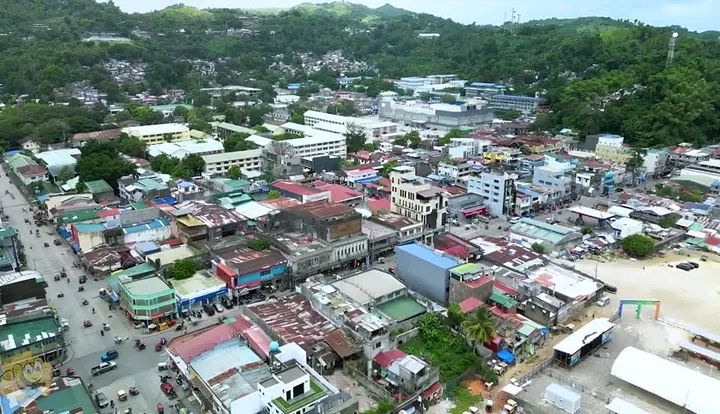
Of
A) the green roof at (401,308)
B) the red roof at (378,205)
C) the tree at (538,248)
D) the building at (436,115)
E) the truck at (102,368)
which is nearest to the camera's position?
the truck at (102,368)

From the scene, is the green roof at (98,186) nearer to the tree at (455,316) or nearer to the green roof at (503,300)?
the tree at (455,316)

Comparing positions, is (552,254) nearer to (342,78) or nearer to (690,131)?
(690,131)

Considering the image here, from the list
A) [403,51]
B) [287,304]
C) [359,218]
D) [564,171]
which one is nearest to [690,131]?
[564,171]

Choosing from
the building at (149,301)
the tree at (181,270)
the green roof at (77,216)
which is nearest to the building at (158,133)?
the green roof at (77,216)

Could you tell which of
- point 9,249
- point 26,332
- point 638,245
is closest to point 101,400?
point 26,332

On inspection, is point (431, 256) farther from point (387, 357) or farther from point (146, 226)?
point (146, 226)
